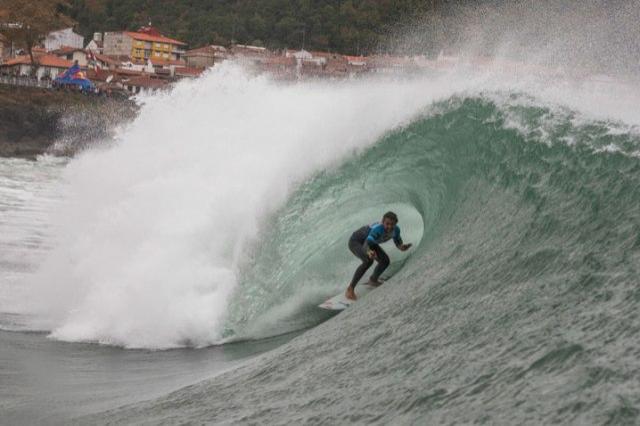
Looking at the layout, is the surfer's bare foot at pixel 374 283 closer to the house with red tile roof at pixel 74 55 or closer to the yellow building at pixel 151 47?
the house with red tile roof at pixel 74 55

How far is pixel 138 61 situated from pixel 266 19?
28787 mm

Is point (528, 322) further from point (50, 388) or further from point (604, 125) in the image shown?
point (50, 388)

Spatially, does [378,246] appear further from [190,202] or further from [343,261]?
[190,202]

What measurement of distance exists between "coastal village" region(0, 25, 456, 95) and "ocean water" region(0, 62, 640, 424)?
5138 centimetres

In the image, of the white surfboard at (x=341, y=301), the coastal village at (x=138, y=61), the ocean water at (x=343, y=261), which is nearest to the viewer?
the ocean water at (x=343, y=261)

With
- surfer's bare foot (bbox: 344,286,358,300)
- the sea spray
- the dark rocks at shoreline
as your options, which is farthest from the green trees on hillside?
surfer's bare foot (bbox: 344,286,358,300)

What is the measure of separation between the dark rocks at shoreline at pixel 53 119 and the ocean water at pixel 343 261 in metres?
44.5

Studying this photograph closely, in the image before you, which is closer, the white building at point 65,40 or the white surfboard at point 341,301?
the white surfboard at point 341,301

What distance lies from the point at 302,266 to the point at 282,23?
4736 inches

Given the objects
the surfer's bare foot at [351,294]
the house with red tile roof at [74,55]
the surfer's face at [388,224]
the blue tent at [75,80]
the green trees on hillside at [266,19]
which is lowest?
the blue tent at [75,80]

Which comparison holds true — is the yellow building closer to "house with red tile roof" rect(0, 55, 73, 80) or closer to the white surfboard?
"house with red tile roof" rect(0, 55, 73, 80)

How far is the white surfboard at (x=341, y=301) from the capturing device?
32.1 ft

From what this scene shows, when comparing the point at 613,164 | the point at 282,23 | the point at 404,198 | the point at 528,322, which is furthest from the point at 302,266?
the point at 282,23

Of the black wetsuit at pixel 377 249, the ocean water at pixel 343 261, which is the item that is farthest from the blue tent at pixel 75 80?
the black wetsuit at pixel 377 249
